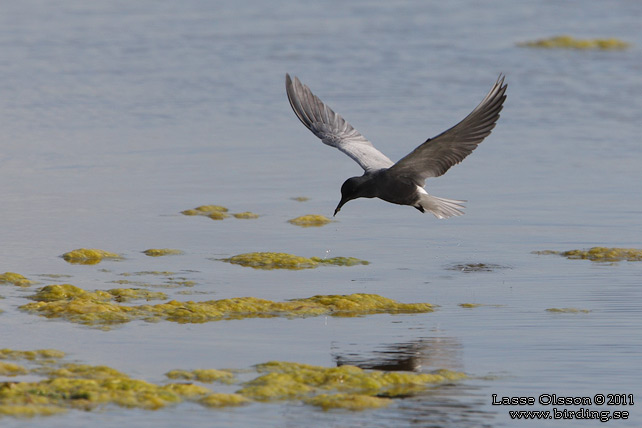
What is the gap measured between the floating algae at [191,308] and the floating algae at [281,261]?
1.21m

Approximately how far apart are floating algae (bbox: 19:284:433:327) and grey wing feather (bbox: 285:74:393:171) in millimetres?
2538

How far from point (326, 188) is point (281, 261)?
2930 millimetres

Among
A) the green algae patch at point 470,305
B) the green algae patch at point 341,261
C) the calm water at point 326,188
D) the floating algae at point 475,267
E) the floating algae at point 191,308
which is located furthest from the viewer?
the green algae patch at point 341,261

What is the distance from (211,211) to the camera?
12.6 metres

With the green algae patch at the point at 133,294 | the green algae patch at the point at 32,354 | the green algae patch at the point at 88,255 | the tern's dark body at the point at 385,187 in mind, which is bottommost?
the green algae patch at the point at 32,354

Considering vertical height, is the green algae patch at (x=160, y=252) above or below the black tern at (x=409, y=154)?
below

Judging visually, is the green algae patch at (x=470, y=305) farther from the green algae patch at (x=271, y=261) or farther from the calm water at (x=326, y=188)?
the green algae patch at (x=271, y=261)

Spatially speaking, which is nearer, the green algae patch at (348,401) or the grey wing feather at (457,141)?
the green algae patch at (348,401)

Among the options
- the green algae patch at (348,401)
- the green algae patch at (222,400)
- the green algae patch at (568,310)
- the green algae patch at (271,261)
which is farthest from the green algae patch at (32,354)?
the green algae patch at (568,310)

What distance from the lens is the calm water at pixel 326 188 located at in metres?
8.13

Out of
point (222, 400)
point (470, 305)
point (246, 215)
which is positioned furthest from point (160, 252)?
point (222, 400)

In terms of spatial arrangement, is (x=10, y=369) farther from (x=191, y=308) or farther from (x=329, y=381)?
(x=329, y=381)

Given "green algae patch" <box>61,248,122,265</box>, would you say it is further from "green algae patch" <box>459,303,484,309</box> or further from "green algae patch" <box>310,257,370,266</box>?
"green algae patch" <box>459,303,484,309</box>

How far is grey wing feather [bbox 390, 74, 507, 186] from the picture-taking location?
984 centimetres
